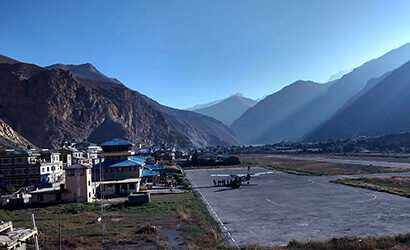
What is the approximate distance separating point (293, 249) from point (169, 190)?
26174 mm

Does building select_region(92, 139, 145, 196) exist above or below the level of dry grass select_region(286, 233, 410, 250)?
above

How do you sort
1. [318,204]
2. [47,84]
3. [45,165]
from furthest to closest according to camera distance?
[47,84] → [45,165] → [318,204]

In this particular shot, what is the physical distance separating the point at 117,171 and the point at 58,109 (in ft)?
336

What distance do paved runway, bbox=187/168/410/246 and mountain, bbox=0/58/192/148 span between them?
99296mm

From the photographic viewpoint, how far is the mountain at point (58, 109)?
117250mm

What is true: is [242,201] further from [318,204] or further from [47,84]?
[47,84]

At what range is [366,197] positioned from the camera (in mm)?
32375

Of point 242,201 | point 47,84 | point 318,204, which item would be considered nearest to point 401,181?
point 318,204

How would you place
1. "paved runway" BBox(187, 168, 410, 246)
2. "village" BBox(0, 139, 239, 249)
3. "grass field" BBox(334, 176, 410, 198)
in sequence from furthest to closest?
"grass field" BBox(334, 176, 410, 198)
"village" BBox(0, 139, 239, 249)
"paved runway" BBox(187, 168, 410, 246)

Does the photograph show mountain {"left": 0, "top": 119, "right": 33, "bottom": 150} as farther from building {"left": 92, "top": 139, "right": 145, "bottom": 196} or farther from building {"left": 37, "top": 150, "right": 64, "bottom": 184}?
building {"left": 92, "top": 139, "right": 145, "bottom": 196}

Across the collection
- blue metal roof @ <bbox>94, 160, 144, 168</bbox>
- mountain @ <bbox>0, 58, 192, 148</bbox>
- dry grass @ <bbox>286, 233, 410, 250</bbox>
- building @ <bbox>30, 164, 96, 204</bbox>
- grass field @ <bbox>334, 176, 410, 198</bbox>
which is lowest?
grass field @ <bbox>334, 176, 410, 198</bbox>

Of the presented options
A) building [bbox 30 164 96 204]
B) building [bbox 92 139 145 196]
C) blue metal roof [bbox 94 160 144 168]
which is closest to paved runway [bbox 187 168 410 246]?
building [bbox 92 139 145 196]

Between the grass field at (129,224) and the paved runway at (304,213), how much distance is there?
1.83 m

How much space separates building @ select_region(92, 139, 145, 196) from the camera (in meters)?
38.7
